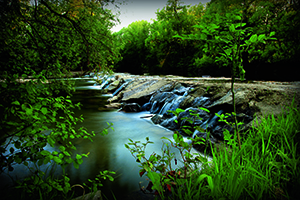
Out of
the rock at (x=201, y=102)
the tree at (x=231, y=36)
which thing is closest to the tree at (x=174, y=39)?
the rock at (x=201, y=102)

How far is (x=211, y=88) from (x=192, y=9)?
104ft

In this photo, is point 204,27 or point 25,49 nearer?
point 204,27

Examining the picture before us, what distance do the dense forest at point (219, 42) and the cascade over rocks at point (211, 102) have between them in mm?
1055

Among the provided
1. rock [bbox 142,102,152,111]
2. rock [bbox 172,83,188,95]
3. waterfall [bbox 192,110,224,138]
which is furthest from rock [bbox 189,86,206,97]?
rock [bbox 142,102,152,111]

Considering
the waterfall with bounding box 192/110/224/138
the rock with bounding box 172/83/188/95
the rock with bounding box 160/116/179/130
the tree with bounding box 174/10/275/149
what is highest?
the tree with bounding box 174/10/275/149

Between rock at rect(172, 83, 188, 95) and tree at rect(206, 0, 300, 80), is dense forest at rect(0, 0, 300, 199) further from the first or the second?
tree at rect(206, 0, 300, 80)

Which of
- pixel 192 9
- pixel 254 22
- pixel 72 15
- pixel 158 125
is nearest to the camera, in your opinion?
pixel 72 15

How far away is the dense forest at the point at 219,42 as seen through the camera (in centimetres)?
218

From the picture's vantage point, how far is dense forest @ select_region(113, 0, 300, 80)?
7.16 feet

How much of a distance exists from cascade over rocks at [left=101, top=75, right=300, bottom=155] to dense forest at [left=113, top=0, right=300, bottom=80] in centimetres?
106

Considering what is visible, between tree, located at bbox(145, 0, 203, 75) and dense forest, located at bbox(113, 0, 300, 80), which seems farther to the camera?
tree, located at bbox(145, 0, 203, 75)

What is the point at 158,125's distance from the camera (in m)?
5.51

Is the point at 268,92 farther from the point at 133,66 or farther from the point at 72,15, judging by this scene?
the point at 133,66

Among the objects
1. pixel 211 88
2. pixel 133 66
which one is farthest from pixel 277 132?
pixel 133 66
